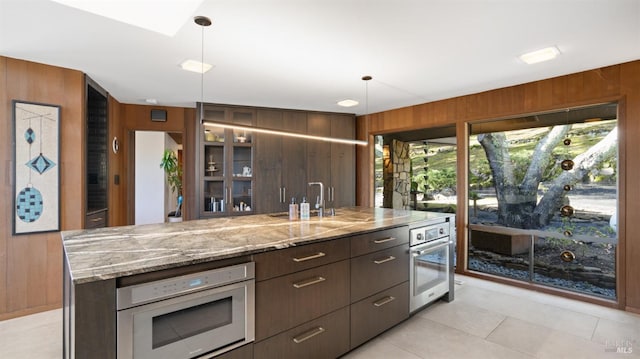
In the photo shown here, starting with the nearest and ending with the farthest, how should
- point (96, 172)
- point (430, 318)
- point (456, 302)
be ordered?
point (430, 318)
point (456, 302)
point (96, 172)

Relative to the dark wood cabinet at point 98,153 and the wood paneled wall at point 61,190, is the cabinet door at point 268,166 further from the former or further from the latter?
the wood paneled wall at point 61,190

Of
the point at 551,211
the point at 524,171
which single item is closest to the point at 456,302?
the point at 551,211

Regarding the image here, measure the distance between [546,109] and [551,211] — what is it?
3.98 feet

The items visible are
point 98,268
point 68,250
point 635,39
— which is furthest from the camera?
point 635,39

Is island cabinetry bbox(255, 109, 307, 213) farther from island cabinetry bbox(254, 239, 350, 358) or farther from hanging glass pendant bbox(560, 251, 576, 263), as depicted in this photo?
hanging glass pendant bbox(560, 251, 576, 263)

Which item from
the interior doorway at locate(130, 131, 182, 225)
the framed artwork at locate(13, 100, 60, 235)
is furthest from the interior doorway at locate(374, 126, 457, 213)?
the interior doorway at locate(130, 131, 182, 225)

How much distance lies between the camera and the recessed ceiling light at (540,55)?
282 cm

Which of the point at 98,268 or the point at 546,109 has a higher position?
the point at 546,109

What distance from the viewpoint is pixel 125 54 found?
2.96 m

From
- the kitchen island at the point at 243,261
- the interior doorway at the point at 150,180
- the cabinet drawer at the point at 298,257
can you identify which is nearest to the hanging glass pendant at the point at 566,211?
the kitchen island at the point at 243,261

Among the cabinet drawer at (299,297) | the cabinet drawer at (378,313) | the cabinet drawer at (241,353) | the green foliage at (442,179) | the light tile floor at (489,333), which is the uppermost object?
the green foliage at (442,179)

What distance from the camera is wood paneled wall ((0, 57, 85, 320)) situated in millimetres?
2996

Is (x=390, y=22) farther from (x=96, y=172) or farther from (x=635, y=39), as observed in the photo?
(x=96, y=172)

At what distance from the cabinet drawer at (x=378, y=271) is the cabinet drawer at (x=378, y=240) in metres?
0.04
